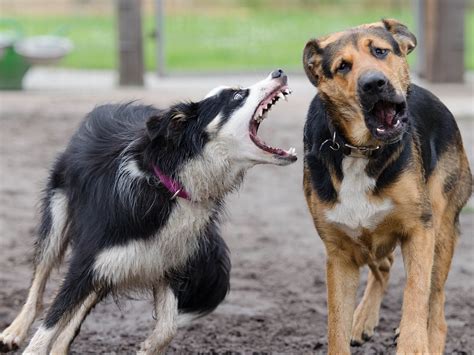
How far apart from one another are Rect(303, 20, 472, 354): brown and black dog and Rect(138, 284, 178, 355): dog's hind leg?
2.83 feet

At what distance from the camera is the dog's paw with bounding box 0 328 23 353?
566cm

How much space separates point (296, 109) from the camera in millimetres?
13195

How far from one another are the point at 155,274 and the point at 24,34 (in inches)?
582

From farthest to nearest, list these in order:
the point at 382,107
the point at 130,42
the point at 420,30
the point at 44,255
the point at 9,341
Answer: the point at 420,30 < the point at 130,42 < the point at 44,255 < the point at 9,341 < the point at 382,107

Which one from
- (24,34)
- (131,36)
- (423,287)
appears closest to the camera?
(423,287)

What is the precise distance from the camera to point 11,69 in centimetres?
1488

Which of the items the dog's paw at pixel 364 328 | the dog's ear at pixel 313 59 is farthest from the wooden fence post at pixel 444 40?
the dog's ear at pixel 313 59

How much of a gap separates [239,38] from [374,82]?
1352cm

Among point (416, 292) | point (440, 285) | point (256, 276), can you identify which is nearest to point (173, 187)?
point (416, 292)

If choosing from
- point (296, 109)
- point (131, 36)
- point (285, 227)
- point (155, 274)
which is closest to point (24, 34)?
point (131, 36)

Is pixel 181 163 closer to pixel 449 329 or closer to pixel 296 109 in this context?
pixel 449 329

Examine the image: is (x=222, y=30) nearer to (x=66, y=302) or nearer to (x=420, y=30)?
(x=420, y=30)

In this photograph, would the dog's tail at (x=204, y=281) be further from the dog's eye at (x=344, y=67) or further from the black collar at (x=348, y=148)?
the dog's eye at (x=344, y=67)

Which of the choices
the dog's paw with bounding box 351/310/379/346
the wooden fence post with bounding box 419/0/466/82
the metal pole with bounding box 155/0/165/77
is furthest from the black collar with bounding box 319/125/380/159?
the metal pole with bounding box 155/0/165/77
